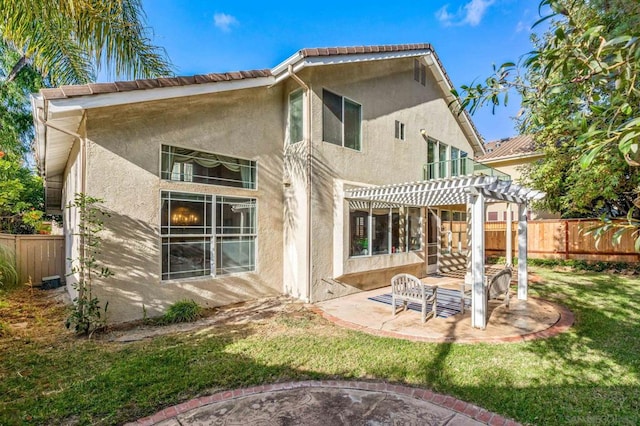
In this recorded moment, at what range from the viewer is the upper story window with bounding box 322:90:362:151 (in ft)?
39.6

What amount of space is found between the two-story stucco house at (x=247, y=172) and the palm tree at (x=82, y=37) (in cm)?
166

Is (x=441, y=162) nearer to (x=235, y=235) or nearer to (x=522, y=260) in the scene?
(x=522, y=260)

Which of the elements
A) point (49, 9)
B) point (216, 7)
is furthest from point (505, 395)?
point (216, 7)

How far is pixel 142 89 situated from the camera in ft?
27.4

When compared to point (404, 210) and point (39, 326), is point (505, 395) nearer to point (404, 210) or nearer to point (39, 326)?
point (404, 210)

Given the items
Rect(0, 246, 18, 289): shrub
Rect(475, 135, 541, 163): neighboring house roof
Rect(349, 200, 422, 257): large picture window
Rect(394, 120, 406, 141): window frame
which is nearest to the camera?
Rect(0, 246, 18, 289): shrub

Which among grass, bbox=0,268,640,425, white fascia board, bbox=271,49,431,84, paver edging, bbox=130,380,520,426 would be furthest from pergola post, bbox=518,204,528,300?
white fascia board, bbox=271,49,431,84

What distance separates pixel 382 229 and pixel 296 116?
19.9ft

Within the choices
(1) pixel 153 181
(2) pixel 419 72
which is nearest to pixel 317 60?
(1) pixel 153 181

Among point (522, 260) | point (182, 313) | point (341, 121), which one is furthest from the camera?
point (341, 121)

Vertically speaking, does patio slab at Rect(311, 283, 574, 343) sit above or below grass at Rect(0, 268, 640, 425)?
below

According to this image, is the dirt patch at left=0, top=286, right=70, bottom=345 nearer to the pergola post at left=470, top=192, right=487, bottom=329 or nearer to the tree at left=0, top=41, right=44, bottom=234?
the tree at left=0, top=41, right=44, bottom=234

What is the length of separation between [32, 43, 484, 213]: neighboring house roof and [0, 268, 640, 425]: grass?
571 centimetres

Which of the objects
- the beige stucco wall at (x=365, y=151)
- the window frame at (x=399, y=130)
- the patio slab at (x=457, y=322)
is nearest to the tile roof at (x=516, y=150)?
the beige stucco wall at (x=365, y=151)
